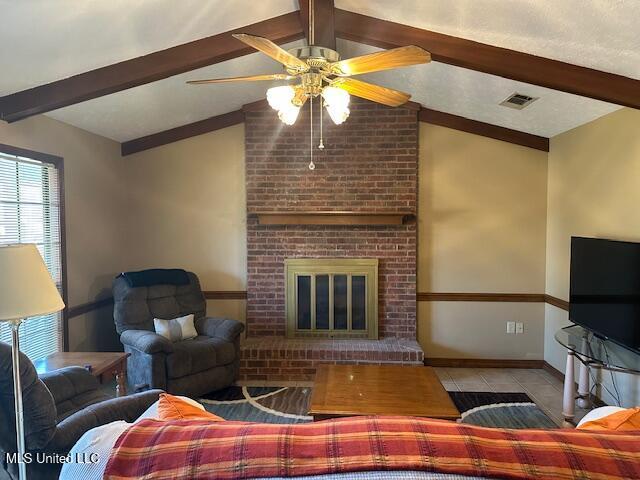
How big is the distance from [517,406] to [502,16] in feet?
10.1

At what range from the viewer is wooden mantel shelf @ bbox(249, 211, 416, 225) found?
441cm

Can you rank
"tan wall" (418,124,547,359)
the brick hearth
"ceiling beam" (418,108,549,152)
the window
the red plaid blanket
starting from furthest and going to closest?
"tan wall" (418,124,547,359) < "ceiling beam" (418,108,549,152) < the brick hearth < the window < the red plaid blanket

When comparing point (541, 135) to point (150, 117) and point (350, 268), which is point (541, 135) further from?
point (150, 117)

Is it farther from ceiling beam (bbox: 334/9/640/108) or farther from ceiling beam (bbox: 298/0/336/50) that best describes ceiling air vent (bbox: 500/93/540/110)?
ceiling beam (bbox: 298/0/336/50)

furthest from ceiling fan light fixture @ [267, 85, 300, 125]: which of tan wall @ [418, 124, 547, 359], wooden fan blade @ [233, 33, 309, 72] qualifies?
tan wall @ [418, 124, 547, 359]

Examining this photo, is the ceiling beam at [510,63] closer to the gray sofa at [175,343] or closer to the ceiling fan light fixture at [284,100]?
the ceiling fan light fixture at [284,100]

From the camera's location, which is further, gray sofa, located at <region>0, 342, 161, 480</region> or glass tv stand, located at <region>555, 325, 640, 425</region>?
glass tv stand, located at <region>555, 325, 640, 425</region>

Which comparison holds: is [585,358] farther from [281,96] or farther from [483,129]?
[281,96]

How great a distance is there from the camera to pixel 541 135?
14.1 feet

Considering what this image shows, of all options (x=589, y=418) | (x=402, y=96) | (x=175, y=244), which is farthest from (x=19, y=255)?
(x=175, y=244)

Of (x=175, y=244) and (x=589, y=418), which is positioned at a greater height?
(x=175, y=244)

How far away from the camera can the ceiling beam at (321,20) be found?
8.76ft

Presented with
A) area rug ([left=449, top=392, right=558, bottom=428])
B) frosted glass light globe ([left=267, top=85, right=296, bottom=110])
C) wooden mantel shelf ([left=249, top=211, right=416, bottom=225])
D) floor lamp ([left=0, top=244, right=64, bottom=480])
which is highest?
frosted glass light globe ([left=267, top=85, right=296, bottom=110])

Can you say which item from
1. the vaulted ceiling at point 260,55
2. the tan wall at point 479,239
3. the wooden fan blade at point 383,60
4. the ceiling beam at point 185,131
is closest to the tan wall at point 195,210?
the ceiling beam at point 185,131
